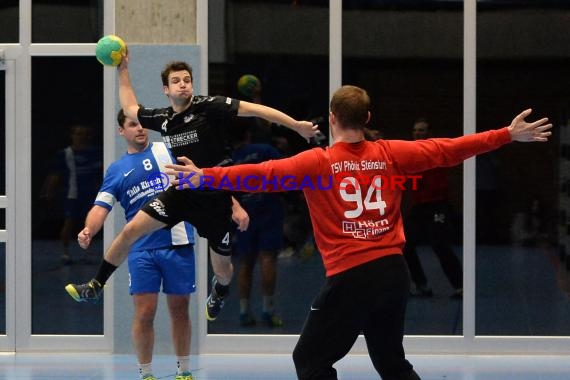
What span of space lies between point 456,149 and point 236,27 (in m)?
4.74

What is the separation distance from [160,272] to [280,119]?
1.72 m

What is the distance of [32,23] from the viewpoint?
10.7 meters

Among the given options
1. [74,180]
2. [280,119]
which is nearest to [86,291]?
[280,119]

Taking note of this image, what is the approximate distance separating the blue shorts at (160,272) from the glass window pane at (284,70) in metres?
2.10

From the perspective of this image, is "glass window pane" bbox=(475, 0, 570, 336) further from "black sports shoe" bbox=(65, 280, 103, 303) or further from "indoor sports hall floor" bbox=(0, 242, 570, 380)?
"black sports shoe" bbox=(65, 280, 103, 303)

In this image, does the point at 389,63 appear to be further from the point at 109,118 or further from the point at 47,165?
the point at 47,165

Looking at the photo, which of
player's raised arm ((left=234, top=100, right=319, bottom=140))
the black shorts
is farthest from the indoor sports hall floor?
player's raised arm ((left=234, top=100, right=319, bottom=140))

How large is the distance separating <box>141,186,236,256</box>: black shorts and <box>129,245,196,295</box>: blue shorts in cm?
35

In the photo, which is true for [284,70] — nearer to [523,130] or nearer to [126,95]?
[126,95]

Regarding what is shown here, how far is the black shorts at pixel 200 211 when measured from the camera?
317 inches

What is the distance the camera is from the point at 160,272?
28.5ft

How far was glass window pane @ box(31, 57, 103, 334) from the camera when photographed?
10758mm

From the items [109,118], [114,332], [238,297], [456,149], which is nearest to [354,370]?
[238,297]

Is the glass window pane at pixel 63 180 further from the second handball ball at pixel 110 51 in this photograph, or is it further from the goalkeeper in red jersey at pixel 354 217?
the goalkeeper in red jersey at pixel 354 217
